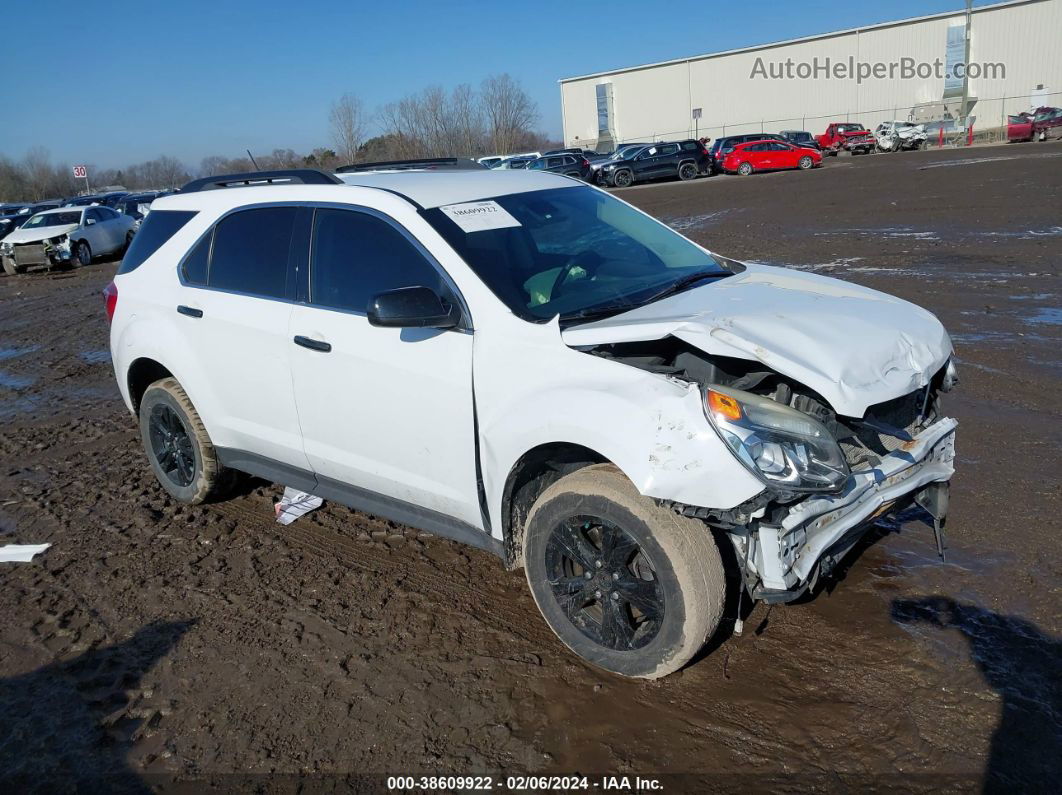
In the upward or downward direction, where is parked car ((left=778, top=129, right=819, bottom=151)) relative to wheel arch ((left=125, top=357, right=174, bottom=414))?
upward

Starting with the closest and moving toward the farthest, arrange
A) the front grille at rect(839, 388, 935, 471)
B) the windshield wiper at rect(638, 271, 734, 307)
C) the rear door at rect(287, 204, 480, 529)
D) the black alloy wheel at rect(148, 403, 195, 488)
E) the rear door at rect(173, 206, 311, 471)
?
the front grille at rect(839, 388, 935, 471), the rear door at rect(287, 204, 480, 529), the windshield wiper at rect(638, 271, 734, 307), the rear door at rect(173, 206, 311, 471), the black alloy wheel at rect(148, 403, 195, 488)

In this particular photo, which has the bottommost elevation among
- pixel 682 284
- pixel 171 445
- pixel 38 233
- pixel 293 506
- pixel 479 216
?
pixel 293 506

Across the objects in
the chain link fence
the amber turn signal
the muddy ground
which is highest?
the chain link fence

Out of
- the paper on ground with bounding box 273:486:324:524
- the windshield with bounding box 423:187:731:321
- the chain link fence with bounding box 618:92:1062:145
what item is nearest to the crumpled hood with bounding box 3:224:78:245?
the paper on ground with bounding box 273:486:324:524

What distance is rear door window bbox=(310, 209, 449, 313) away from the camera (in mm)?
3811

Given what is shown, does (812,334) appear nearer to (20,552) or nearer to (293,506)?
(293,506)

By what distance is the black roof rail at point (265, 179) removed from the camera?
4.43 metres

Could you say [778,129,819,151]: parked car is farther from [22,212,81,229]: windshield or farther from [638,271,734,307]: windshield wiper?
[638,271,734,307]: windshield wiper

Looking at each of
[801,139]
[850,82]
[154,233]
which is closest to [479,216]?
[154,233]

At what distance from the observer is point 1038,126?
38625 millimetres

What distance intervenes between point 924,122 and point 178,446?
51.6m

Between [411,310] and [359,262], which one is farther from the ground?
[359,262]

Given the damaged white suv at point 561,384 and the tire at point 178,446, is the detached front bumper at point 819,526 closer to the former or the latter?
the damaged white suv at point 561,384

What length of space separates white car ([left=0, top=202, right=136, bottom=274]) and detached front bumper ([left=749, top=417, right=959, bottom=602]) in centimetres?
2343
